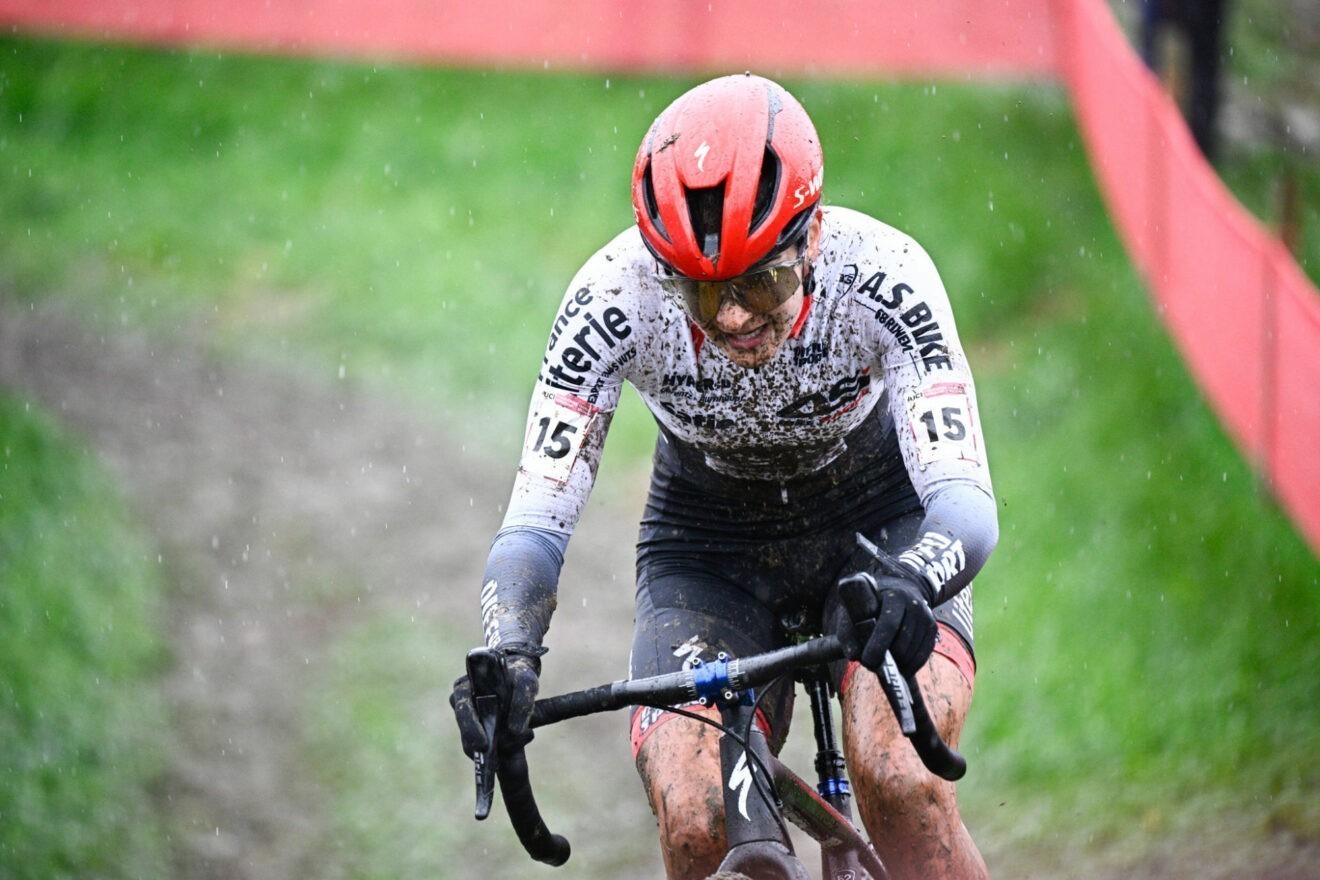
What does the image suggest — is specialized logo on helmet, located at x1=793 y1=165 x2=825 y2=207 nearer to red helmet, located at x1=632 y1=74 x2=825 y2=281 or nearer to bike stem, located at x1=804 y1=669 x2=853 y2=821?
red helmet, located at x1=632 y1=74 x2=825 y2=281

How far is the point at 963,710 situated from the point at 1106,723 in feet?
13.4

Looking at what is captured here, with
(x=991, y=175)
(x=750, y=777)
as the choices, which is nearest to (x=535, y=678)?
(x=750, y=777)

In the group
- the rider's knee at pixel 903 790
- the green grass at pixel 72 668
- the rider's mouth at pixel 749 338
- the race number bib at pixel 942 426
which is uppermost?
the green grass at pixel 72 668

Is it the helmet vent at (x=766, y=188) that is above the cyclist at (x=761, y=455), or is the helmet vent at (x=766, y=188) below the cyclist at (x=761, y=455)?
above

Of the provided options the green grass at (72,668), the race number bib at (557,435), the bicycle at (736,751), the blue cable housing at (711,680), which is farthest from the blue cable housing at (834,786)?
the green grass at (72,668)

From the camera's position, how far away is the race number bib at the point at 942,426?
13.1 ft

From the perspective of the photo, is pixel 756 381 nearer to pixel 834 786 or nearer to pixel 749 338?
pixel 749 338

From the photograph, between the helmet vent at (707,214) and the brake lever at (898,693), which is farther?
the helmet vent at (707,214)

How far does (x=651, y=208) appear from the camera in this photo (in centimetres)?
383

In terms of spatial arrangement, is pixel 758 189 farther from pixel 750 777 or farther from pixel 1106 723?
pixel 1106 723

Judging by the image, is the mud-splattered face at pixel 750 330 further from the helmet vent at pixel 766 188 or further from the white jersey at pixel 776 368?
the white jersey at pixel 776 368

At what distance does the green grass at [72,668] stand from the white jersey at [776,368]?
3921 millimetres

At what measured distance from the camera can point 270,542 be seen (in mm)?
9781

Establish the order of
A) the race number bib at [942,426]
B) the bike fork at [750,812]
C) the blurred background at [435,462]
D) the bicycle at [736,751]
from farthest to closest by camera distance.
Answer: the blurred background at [435,462]
the race number bib at [942,426]
the bike fork at [750,812]
the bicycle at [736,751]
